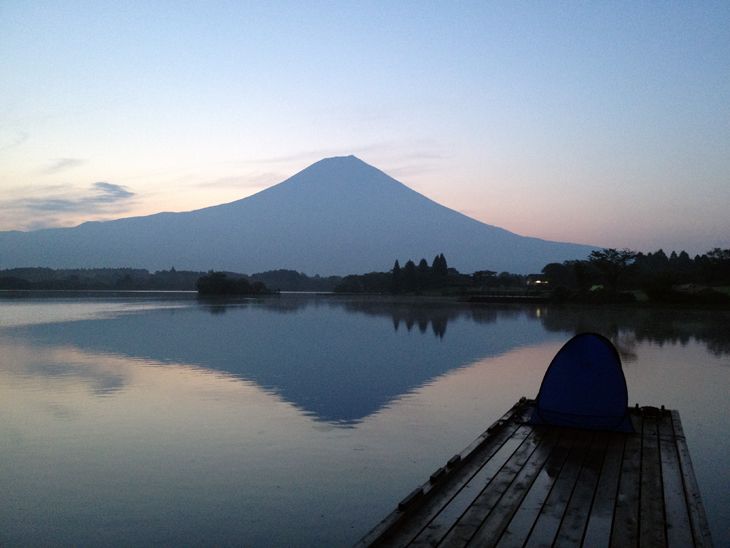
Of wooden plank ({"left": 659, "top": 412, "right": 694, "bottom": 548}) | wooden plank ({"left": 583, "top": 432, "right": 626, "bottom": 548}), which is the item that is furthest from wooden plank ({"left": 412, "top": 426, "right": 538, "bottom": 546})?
wooden plank ({"left": 659, "top": 412, "right": 694, "bottom": 548})

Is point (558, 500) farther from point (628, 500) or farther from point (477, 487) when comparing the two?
point (477, 487)

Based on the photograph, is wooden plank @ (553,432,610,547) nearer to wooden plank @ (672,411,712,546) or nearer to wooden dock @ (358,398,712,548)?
wooden dock @ (358,398,712,548)

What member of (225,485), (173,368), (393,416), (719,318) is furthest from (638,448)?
(719,318)

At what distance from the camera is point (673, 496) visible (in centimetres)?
634

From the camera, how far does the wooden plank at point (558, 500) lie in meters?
5.27

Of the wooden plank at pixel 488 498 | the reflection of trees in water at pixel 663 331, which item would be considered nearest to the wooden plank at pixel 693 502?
the wooden plank at pixel 488 498

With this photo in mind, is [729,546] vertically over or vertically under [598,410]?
under

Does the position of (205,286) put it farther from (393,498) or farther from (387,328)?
(393,498)

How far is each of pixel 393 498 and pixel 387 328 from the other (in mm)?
25550

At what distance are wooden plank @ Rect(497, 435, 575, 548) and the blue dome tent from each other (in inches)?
41.6

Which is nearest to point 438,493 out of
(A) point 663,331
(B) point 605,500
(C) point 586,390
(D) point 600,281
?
(B) point 605,500

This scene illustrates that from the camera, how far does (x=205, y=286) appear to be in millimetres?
105062

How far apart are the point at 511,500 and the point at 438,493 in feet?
2.28

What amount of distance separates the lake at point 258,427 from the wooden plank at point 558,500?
4.50ft
